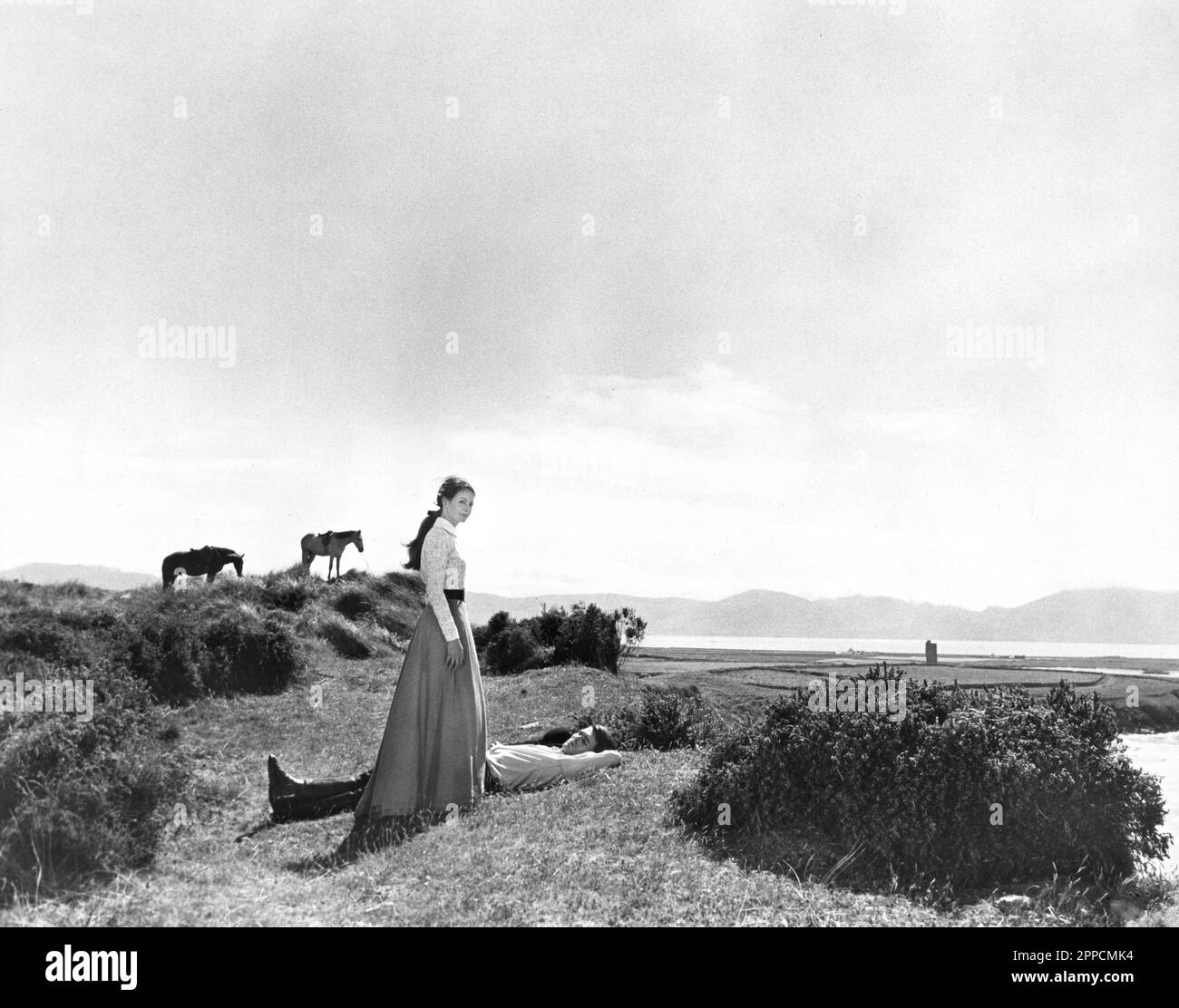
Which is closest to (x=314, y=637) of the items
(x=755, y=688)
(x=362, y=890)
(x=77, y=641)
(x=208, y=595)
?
(x=208, y=595)

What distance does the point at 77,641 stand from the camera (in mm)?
12609

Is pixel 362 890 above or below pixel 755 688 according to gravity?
above

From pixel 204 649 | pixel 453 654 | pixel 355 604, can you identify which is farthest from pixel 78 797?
pixel 355 604

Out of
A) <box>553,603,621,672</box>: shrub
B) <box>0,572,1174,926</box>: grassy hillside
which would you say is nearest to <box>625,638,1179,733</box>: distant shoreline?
<box>553,603,621,672</box>: shrub

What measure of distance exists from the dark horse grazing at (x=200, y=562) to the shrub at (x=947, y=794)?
18.7 meters

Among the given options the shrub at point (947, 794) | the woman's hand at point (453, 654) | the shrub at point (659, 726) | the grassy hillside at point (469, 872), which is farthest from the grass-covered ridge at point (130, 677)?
the shrub at point (659, 726)

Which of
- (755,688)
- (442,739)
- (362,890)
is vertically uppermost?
(442,739)

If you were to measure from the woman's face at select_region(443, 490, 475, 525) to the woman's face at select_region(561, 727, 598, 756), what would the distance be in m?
3.30

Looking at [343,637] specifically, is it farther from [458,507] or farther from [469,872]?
[469,872]

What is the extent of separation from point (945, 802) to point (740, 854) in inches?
66.0

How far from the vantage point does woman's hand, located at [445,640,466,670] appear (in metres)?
7.64

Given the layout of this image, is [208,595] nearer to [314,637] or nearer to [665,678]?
[314,637]
